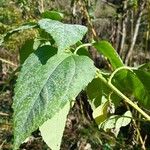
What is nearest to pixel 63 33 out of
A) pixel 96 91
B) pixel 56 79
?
pixel 56 79

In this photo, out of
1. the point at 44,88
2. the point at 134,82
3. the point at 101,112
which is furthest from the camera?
the point at 101,112

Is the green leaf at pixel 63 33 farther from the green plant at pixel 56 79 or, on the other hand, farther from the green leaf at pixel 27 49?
the green leaf at pixel 27 49

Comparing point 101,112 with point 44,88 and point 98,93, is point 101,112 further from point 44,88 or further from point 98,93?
point 44,88

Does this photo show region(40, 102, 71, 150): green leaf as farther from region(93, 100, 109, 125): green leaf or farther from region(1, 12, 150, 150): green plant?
region(93, 100, 109, 125): green leaf

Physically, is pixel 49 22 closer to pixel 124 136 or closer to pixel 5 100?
pixel 124 136

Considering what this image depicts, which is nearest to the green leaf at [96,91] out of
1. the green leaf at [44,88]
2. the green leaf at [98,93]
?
the green leaf at [98,93]

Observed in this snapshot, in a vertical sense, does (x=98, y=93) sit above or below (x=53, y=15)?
below

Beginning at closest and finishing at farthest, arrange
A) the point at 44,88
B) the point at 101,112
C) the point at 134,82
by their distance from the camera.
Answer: the point at 44,88, the point at 134,82, the point at 101,112

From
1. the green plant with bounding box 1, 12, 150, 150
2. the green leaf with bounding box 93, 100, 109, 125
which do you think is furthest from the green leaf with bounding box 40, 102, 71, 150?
the green leaf with bounding box 93, 100, 109, 125
